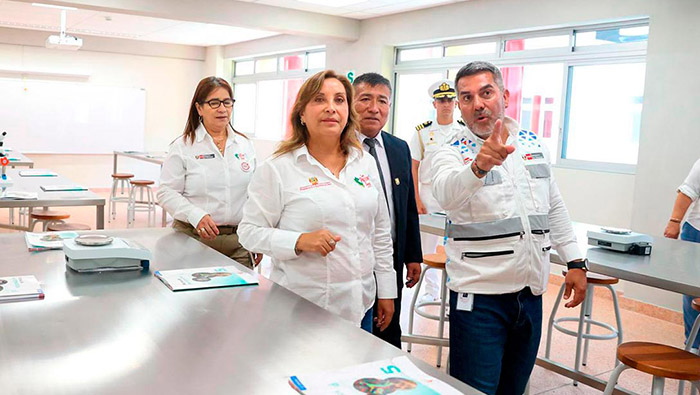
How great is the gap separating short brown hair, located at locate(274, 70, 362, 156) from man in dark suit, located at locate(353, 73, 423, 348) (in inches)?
12.1

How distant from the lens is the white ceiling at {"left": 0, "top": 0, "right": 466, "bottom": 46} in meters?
6.98

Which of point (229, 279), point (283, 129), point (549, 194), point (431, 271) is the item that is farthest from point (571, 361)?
point (283, 129)

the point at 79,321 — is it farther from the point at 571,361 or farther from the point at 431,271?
the point at 431,271

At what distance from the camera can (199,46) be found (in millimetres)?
11906

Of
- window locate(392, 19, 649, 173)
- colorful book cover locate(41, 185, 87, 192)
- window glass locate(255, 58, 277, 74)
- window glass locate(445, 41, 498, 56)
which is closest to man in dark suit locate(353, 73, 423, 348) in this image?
colorful book cover locate(41, 185, 87, 192)

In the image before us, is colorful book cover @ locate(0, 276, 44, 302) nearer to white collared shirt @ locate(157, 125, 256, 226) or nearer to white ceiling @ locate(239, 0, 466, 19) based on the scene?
white collared shirt @ locate(157, 125, 256, 226)

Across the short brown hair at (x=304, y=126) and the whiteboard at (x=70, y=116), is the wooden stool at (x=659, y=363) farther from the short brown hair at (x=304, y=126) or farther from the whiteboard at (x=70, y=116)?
the whiteboard at (x=70, y=116)

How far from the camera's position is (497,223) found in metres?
1.82

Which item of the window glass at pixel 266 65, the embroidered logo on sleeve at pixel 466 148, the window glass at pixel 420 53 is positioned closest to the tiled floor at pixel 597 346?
the embroidered logo on sleeve at pixel 466 148

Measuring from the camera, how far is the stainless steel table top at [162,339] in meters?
1.10

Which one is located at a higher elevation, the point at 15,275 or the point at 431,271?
the point at 15,275

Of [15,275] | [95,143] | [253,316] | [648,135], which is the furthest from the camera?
[95,143]

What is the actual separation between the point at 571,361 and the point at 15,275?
313 cm

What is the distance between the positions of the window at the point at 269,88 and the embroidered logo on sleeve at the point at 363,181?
24.6 feet
